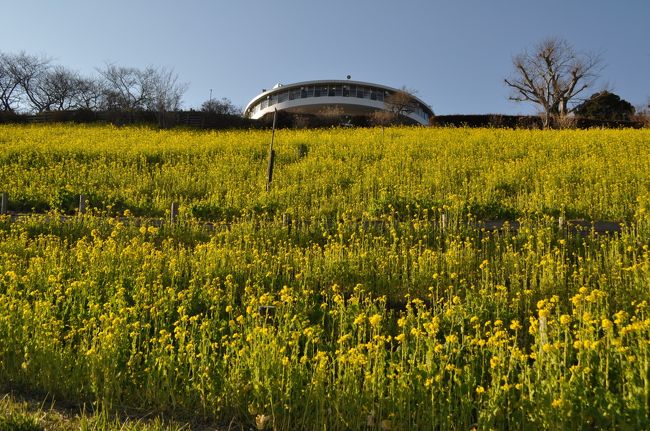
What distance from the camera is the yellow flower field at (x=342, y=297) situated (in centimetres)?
361

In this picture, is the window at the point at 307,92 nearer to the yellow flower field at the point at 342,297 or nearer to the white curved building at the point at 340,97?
the white curved building at the point at 340,97

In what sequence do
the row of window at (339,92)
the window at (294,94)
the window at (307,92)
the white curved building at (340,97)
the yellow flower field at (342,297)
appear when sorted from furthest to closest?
the window at (294,94), the window at (307,92), the row of window at (339,92), the white curved building at (340,97), the yellow flower field at (342,297)

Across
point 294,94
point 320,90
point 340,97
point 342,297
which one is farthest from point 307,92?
point 342,297

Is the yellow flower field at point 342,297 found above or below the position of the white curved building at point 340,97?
below

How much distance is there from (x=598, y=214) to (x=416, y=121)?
161 feet

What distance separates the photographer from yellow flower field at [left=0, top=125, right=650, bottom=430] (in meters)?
3.61

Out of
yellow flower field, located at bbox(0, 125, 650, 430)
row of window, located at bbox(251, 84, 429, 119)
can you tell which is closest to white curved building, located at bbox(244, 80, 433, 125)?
row of window, located at bbox(251, 84, 429, 119)

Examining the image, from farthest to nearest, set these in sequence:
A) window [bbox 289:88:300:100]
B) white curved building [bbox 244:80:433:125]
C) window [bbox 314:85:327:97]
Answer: window [bbox 289:88:300:100], window [bbox 314:85:327:97], white curved building [bbox 244:80:433:125]

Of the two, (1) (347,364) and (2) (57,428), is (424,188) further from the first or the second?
(2) (57,428)

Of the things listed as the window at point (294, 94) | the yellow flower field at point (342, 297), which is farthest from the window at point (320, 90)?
the yellow flower field at point (342, 297)

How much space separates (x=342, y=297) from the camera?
5145mm

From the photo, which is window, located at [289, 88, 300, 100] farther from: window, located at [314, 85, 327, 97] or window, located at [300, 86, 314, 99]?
window, located at [314, 85, 327, 97]

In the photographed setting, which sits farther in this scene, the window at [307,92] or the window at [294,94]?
the window at [294,94]

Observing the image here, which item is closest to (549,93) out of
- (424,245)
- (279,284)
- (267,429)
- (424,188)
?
(424,188)
